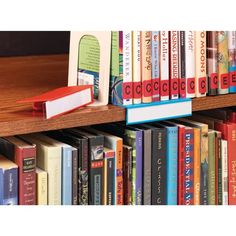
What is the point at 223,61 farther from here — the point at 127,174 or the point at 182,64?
the point at 127,174

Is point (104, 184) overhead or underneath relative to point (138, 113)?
underneath

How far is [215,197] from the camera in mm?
1804

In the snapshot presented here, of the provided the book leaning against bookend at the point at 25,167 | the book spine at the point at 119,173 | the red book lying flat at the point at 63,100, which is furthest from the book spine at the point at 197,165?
the book leaning against bookend at the point at 25,167

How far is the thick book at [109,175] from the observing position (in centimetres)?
159

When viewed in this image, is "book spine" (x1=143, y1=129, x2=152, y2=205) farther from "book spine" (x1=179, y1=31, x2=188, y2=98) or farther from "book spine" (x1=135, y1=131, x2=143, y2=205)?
"book spine" (x1=179, y1=31, x2=188, y2=98)

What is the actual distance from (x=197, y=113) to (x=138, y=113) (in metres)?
0.36

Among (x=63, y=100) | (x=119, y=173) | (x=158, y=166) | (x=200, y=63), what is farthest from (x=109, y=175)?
(x=200, y=63)

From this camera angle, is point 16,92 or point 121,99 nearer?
point 121,99

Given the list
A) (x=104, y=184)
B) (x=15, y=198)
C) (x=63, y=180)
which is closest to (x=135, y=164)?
(x=104, y=184)

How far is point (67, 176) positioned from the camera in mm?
1540

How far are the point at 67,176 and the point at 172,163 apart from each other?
0.30 m

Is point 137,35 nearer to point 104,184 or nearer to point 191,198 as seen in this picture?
point 104,184

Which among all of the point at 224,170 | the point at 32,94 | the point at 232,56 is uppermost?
the point at 232,56

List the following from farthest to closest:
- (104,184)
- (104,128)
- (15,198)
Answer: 1. (104,128)
2. (104,184)
3. (15,198)
